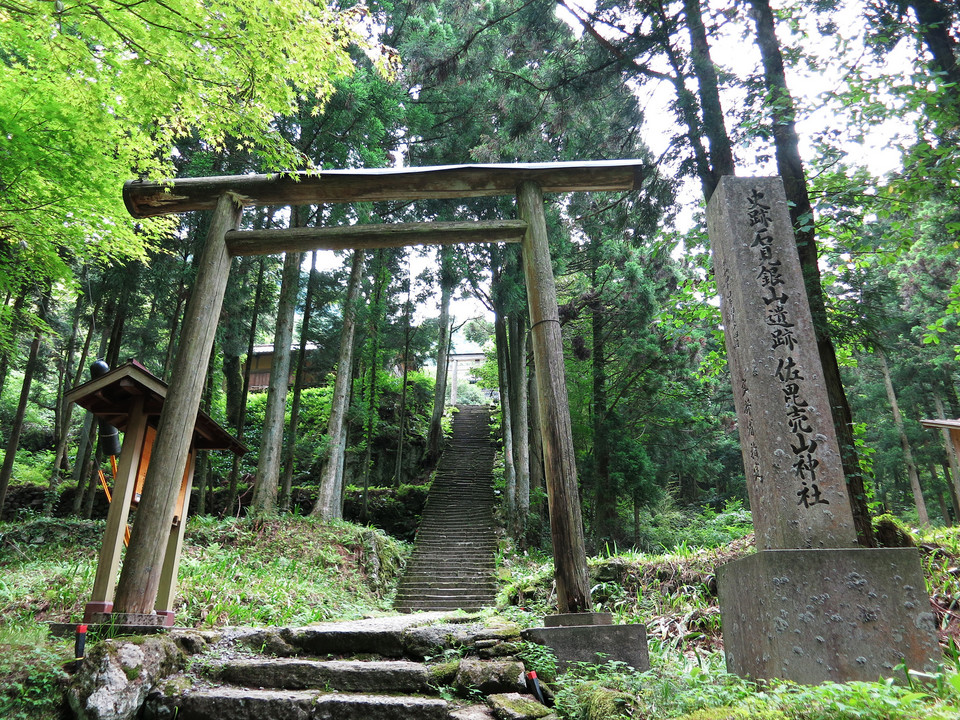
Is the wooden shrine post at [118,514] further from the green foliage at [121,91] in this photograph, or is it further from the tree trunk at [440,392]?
the tree trunk at [440,392]

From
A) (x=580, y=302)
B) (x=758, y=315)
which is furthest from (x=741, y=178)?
(x=580, y=302)

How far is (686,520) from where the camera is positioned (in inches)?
615

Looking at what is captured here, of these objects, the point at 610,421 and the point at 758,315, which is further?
the point at 610,421

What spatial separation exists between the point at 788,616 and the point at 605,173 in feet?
13.2

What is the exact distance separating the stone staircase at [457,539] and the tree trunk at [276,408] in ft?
10.9

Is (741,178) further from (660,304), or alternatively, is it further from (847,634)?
(660,304)

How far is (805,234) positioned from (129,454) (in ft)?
23.9

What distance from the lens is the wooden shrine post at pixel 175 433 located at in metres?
4.48

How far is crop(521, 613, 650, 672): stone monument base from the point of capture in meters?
4.00

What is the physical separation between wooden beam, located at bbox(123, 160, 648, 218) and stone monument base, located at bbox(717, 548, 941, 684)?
12.3ft

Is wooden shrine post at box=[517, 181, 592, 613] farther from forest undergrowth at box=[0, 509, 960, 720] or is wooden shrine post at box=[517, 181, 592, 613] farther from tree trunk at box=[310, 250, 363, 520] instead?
tree trunk at box=[310, 250, 363, 520]

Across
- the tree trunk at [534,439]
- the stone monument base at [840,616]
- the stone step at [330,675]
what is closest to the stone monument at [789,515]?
the stone monument base at [840,616]

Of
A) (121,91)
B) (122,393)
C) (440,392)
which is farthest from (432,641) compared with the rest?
(440,392)

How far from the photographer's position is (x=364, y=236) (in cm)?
582
